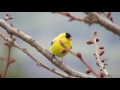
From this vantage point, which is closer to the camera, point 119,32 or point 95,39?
point 119,32

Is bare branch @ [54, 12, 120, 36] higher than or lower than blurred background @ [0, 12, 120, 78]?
lower

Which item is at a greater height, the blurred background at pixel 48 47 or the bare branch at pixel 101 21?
the blurred background at pixel 48 47

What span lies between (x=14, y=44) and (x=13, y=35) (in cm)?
3

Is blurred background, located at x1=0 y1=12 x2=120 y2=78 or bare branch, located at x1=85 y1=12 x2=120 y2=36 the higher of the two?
blurred background, located at x1=0 y1=12 x2=120 y2=78

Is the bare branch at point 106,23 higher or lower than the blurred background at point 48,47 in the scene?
lower

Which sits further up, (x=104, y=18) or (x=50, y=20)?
(x=50, y=20)

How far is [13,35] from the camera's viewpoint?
1.06 metres
